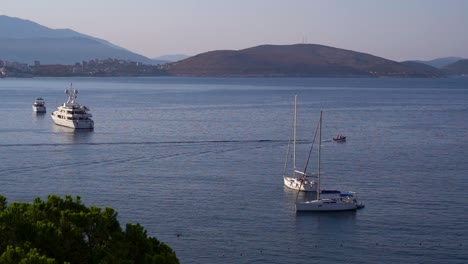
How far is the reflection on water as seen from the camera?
32.8 m

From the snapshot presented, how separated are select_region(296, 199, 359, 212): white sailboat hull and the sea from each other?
197 millimetres

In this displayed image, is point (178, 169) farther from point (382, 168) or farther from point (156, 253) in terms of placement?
point (156, 253)

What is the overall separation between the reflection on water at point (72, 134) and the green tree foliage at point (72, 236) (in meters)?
23.8

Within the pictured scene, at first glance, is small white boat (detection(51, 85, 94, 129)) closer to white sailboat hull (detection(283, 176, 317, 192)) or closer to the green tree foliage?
white sailboat hull (detection(283, 176, 317, 192))

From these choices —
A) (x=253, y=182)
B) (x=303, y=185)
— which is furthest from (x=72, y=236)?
(x=253, y=182)

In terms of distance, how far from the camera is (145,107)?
53.0 m

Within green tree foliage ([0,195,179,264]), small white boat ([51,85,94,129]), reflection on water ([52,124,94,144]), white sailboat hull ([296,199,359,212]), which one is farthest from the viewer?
small white boat ([51,85,94,129])

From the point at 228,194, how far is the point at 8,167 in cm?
779

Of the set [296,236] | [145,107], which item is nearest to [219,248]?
[296,236]

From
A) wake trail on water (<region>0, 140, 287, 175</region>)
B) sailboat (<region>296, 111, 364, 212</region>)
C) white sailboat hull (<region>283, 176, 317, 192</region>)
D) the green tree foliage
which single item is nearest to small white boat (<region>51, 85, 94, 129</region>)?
wake trail on water (<region>0, 140, 287, 175</region>)

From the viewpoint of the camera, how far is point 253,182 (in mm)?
22000

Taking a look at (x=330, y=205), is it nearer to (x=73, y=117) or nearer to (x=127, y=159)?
(x=127, y=159)

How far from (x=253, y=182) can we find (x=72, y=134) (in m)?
15.7

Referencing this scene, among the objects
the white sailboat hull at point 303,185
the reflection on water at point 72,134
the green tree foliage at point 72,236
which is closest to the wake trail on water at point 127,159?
the reflection on water at point 72,134
